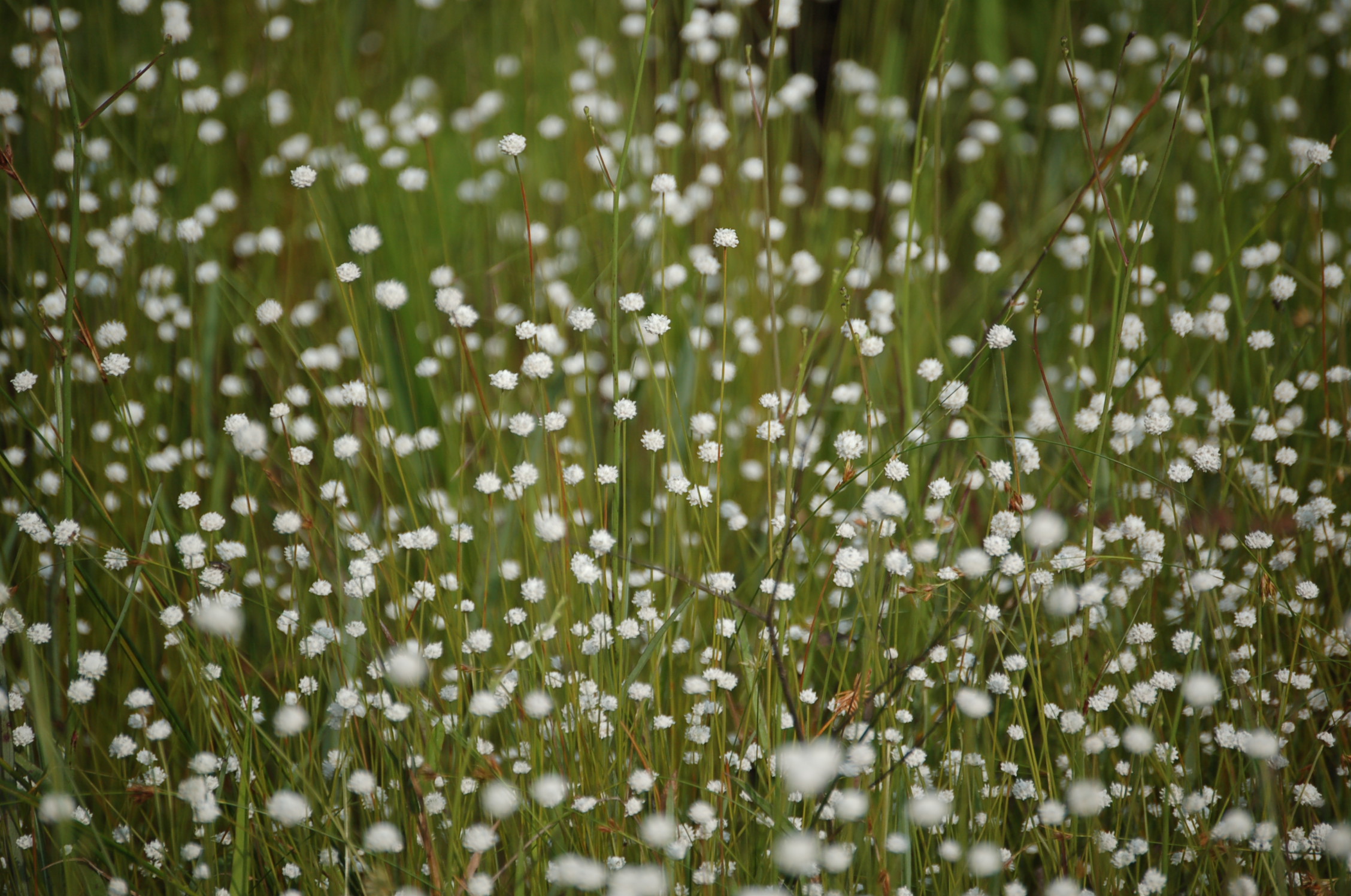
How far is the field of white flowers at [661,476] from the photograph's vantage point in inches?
39.1

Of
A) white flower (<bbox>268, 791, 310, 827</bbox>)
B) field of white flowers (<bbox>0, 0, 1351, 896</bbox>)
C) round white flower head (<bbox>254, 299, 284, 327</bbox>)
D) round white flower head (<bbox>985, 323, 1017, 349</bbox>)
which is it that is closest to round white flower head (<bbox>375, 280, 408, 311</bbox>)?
field of white flowers (<bbox>0, 0, 1351, 896</bbox>)

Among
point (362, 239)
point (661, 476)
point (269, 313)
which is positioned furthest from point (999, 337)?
point (269, 313)

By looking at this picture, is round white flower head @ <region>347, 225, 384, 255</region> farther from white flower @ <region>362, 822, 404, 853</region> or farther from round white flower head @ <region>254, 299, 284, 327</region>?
white flower @ <region>362, 822, 404, 853</region>

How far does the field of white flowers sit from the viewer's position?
0.99 m

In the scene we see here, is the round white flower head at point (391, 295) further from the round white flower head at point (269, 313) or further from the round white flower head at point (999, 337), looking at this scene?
the round white flower head at point (999, 337)

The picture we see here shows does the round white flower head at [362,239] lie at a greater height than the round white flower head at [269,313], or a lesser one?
greater

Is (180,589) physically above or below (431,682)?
above

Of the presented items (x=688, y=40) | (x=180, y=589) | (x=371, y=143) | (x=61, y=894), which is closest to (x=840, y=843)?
(x=61, y=894)

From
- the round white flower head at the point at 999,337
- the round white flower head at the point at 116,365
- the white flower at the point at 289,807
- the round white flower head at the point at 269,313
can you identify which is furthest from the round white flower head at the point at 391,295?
the round white flower head at the point at 999,337

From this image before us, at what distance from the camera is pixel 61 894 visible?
100 centimetres

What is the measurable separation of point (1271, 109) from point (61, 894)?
9.34ft

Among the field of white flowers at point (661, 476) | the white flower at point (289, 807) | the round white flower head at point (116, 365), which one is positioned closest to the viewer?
the white flower at point (289, 807)

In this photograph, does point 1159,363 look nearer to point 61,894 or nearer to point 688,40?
point 688,40

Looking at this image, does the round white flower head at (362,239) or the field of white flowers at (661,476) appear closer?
the field of white flowers at (661,476)
